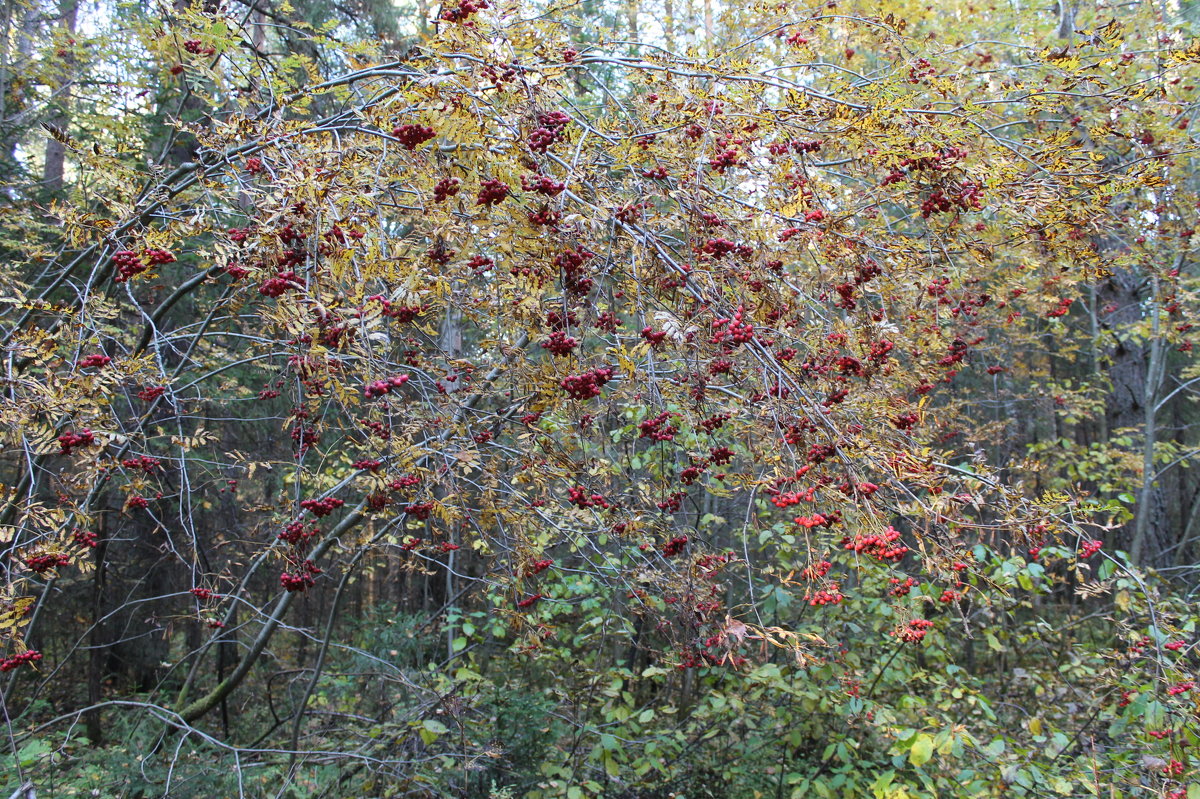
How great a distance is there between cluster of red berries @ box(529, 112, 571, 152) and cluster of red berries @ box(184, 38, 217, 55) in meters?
1.61

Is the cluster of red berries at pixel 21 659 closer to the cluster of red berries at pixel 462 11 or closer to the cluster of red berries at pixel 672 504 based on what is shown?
the cluster of red berries at pixel 672 504

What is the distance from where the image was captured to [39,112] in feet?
22.8

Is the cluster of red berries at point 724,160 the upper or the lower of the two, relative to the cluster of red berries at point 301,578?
upper

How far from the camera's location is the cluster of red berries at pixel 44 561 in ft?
8.37

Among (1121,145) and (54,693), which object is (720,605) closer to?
(1121,145)

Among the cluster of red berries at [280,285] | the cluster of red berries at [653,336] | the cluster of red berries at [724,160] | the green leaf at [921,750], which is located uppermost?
the cluster of red berries at [724,160]

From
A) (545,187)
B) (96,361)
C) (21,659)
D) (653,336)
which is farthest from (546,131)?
(21,659)

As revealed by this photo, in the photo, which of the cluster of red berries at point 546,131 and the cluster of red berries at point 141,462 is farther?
the cluster of red berries at point 141,462

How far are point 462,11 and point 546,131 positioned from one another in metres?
0.59

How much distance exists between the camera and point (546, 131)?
2.14 metres

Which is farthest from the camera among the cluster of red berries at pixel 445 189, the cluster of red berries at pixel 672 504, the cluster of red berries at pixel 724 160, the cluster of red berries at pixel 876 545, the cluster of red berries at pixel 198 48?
the cluster of red berries at pixel 672 504

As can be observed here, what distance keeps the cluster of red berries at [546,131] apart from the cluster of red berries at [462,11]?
0.47 meters

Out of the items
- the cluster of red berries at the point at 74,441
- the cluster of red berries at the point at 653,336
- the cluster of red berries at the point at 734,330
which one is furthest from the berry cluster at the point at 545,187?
the cluster of red berries at the point at 74,441

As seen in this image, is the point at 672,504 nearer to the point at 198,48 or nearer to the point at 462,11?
the point at 462,11
